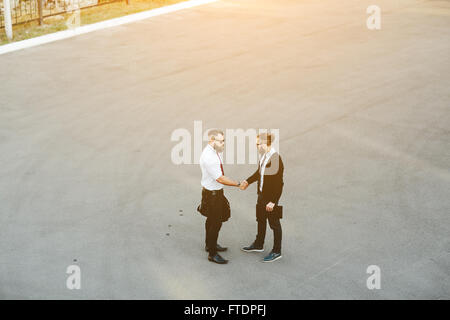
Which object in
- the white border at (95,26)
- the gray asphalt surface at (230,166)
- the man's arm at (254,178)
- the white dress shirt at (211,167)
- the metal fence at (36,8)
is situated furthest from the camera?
the metal fence at (36,8)

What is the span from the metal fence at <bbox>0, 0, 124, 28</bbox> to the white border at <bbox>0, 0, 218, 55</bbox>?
163 cm

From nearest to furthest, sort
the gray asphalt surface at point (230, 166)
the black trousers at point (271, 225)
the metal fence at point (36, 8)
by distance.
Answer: the gray asphalt surface at point (230, 166), the black trousers at point (271, 225), the metal fence at point (36, 8)

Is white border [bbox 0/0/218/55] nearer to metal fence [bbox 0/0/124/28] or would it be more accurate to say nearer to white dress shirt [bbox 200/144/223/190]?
metal fence [bbox 0/0/124/28]

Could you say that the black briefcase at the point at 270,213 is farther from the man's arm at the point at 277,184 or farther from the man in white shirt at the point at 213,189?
the man in white shirt at the point at 213,189

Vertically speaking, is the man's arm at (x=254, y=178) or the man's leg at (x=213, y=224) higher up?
the man's arm at (x=254, y=178)

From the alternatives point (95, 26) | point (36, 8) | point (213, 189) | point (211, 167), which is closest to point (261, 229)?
point (213, 189)

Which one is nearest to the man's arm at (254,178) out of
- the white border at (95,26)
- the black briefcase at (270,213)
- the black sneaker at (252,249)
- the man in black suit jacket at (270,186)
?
the man in black suit jacket at (270,186)

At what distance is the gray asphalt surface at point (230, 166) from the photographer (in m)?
8.68

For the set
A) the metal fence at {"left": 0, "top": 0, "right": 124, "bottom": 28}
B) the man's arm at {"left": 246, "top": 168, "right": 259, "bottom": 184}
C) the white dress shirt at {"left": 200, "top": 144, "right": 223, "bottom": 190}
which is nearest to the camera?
the white dress shirt at {"left": 200, "top": 144, "right": 223, "bottom": 190}

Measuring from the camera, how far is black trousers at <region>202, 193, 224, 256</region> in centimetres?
869

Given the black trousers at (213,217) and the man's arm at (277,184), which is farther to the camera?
the black trousers at (213,217)

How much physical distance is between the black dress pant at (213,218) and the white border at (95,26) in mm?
11152

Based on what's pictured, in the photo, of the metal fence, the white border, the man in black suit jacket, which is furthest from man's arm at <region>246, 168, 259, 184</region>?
the metal fence
